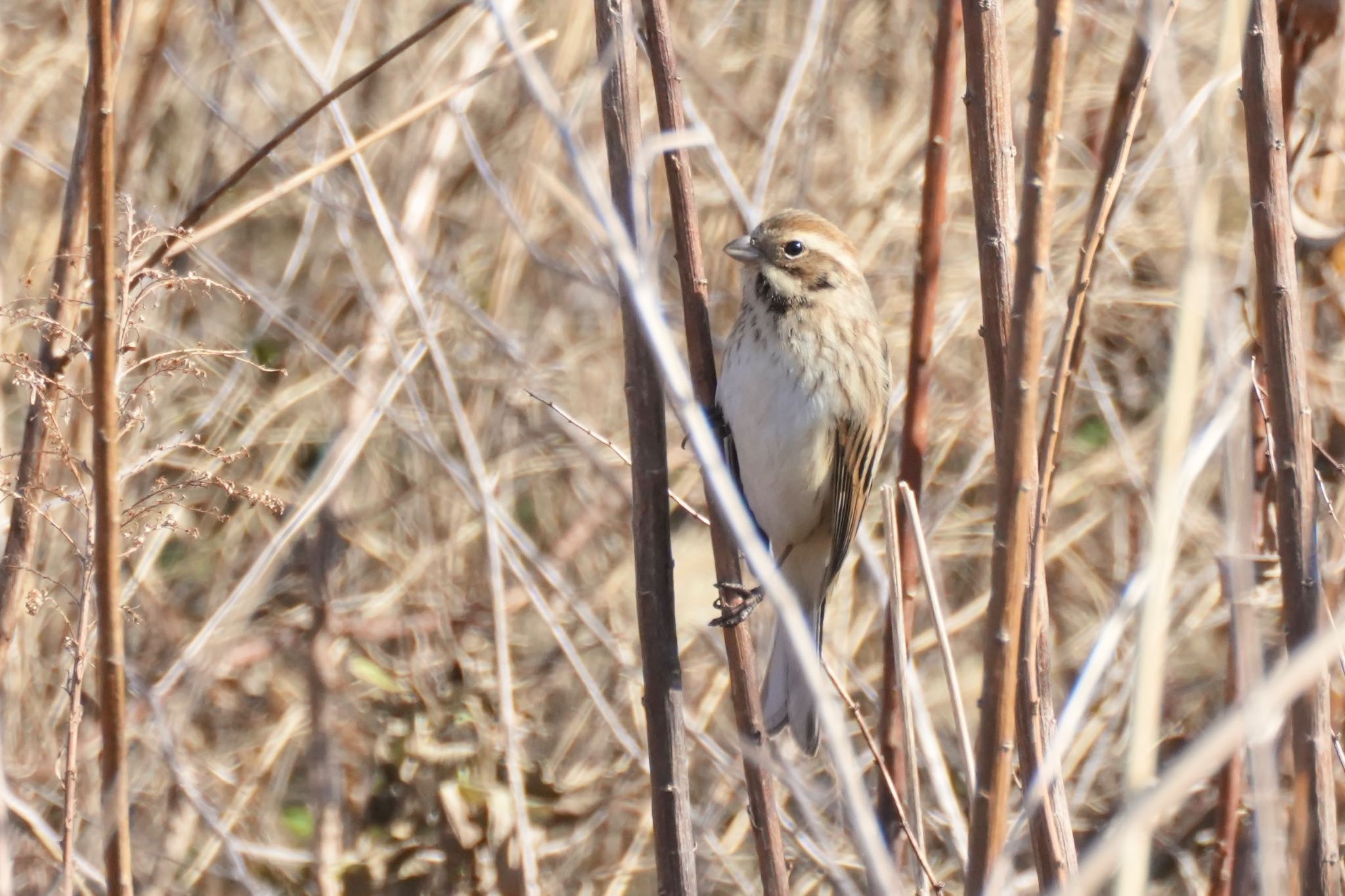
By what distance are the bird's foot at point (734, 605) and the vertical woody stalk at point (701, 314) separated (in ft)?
0.04

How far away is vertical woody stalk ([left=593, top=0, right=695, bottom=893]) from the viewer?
5.70 ft

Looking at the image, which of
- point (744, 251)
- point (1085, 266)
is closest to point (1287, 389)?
point (1085, 266)

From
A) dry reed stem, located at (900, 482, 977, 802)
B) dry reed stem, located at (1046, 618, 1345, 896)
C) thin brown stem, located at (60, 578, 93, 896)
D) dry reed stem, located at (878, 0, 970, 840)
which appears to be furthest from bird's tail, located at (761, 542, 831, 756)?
dry reed stem, located at (1046, 618, 1345, 896)

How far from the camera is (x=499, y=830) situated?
361 cm

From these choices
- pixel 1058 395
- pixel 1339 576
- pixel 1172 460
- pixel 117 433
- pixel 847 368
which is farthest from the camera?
pixel 847 368

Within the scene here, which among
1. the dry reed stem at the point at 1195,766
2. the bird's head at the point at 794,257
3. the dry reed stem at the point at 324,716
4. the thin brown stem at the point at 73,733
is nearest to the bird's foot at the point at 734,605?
the bird's head at the point at 794,257

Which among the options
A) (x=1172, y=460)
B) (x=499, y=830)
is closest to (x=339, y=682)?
(x=499, y=830)

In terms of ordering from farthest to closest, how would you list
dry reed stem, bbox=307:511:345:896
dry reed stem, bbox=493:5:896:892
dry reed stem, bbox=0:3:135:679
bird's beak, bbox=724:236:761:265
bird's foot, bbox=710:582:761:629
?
dry reed stem, bbox=307:511:345:896, bird's beak, bbox=724:236:761:265, bird's foot, bbox=710:582:761:629, dry reed stem, bbox=0:3:135:679, dry reed stem, bbox=493:5:896:892

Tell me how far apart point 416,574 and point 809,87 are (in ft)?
6.78

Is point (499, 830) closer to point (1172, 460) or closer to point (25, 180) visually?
point (25, 180)

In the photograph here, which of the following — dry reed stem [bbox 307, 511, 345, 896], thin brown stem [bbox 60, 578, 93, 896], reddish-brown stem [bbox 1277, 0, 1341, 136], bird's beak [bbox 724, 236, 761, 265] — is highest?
reddish-brown stem [bbox 1277, 0, 1341, 136]

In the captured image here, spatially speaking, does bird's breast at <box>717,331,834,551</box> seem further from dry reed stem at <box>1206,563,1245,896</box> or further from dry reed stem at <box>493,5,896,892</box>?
dry reed stem at <box>493,5,896,892</box>

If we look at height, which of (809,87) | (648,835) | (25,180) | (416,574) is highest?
(809,87)

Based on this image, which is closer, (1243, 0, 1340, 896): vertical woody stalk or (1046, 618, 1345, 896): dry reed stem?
(1046, 618, 1345, 896): dry reed stem
